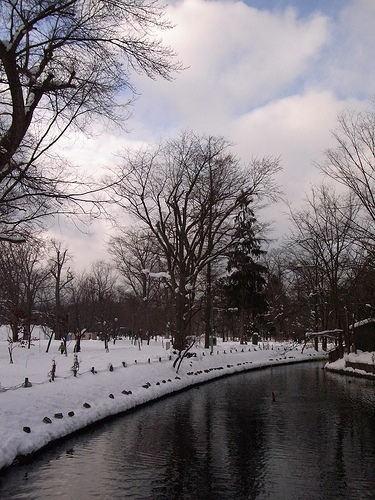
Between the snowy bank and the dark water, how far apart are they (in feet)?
28.1

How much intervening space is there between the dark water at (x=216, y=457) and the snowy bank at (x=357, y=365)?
8.56m

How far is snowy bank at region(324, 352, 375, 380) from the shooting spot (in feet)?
79.3

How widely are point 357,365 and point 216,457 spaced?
18743 mm

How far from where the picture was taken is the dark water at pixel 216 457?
742 cm

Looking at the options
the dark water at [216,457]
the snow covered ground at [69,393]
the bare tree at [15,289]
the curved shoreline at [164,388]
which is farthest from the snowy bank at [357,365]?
the bare tree at [15,289]

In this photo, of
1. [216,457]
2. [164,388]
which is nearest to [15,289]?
[164,388]

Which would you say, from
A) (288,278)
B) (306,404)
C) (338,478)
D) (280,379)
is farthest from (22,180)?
(288,278)

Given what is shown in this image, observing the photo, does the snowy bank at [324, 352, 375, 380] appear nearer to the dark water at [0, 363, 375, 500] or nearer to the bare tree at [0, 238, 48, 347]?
the dark water at [0, 363, 375, 500]

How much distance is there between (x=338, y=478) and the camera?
26.6 ft

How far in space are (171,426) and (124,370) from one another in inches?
257

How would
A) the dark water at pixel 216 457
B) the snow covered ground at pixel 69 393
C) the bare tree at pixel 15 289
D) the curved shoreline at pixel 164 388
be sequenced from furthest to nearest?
the bare tree at pixel 15 289 < the snow covered ground at pixel 69 393 < the curved shoreline at pixel 164 388 < the dark water at pixel 216 457

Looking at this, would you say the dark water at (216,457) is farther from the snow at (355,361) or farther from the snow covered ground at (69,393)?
the snow at (355,361)

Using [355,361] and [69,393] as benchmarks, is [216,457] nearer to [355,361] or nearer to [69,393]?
[69,393]

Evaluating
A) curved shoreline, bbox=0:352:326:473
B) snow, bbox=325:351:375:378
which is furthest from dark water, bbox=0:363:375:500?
snow, bbox=325:351:375:378
